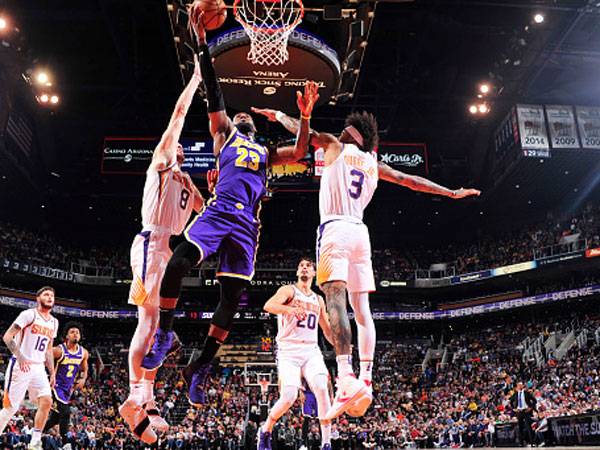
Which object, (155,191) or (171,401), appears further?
(171,401)

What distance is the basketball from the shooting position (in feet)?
17.3

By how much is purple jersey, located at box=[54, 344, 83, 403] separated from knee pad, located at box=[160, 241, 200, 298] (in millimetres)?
7083

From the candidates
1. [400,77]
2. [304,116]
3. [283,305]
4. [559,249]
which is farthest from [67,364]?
[559,249]

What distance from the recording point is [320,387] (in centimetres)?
763

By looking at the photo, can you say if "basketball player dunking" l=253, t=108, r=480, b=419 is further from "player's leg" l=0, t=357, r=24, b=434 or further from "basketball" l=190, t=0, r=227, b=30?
"player's leg" l=0, t=357, r=24, b=434

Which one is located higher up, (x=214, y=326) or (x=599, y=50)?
(x=599, y=50)

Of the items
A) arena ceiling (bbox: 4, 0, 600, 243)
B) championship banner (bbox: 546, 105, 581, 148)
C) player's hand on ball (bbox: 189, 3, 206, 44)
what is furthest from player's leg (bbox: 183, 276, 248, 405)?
championship banner (bbox: 546, 105, 581, 148)

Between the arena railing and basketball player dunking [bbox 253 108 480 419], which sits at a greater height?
the arena railing

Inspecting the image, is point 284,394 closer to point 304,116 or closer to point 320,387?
point 320,387

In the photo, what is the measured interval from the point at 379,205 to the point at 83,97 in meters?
14.9

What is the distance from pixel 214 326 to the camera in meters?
5.07

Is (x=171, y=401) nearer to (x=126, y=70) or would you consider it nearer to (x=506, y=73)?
(x=126, y=70)

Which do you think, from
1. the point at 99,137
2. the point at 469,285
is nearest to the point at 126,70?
the point at 99,137

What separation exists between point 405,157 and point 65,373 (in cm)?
1656
